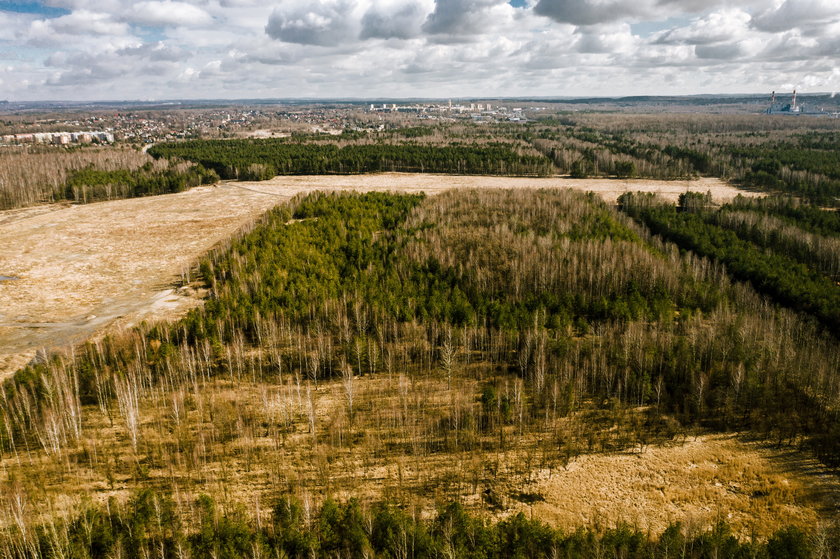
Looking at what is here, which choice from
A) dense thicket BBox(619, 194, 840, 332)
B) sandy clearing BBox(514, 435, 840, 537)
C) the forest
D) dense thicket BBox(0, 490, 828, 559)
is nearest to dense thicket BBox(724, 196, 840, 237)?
dense thicket BBox(619, 194, 840, 332)

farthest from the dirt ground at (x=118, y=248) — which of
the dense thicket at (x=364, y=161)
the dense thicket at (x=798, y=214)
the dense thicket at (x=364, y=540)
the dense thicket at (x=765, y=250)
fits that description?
the dense thicket at (x=765, y=250)

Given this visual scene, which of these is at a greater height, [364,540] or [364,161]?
[364,161]

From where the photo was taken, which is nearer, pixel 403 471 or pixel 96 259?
pixel 403 471

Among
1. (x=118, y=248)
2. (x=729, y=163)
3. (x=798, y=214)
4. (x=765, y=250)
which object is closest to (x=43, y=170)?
(x=118, y=248)

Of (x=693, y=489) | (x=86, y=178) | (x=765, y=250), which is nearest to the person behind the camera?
(x=693, y=489)

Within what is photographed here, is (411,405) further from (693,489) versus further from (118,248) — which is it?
(118,248)

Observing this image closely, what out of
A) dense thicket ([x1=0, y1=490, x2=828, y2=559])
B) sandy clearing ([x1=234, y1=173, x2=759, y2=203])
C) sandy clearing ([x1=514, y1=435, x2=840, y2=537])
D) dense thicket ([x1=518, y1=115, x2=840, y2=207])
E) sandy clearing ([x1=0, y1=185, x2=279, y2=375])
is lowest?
sandy clearing ([x1=514, y1=435, x2=840, y2=537])

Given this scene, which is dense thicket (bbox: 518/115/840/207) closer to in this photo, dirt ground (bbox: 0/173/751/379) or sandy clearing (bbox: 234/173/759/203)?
sandy clearing (bbox: 234/173/759/203)

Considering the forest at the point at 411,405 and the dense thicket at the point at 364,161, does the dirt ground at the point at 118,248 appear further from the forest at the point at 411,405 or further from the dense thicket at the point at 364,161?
the dense thicket at the point at 364,161
